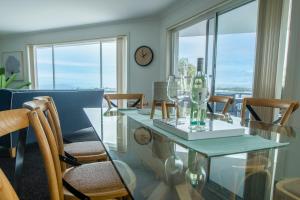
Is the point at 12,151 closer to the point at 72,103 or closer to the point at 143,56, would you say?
the point at 72,103

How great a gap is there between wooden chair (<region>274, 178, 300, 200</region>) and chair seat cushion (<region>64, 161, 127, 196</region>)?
67cm

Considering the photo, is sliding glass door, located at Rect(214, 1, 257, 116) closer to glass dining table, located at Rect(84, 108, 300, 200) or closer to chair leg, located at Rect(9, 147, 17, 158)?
glass dining table, located at Rect(84, 108, 300, 200)

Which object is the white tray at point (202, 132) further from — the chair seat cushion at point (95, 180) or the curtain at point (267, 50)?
the curtain at point (267, 50)

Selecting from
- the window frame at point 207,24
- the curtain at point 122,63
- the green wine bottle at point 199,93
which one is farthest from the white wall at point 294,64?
the curtain at point 122,63

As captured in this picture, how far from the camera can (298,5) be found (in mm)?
2096

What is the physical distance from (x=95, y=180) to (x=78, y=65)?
19.5 ft

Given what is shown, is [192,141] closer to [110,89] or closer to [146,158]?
[146,158]

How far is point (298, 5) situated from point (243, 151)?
6.26ft

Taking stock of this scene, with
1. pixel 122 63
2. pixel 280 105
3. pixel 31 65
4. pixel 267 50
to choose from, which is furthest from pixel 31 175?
pixel 31 65

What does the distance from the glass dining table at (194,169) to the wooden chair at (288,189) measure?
0.02m

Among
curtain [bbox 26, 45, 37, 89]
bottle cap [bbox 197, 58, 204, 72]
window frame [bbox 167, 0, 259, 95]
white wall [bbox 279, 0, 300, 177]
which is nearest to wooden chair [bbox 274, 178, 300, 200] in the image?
bottle cap [bbox 197, 58, 204, 72]

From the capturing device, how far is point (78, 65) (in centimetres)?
664

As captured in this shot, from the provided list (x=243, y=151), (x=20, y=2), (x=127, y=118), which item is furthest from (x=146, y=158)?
(x=20, y=2)

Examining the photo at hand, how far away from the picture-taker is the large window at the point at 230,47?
9.54 feet
